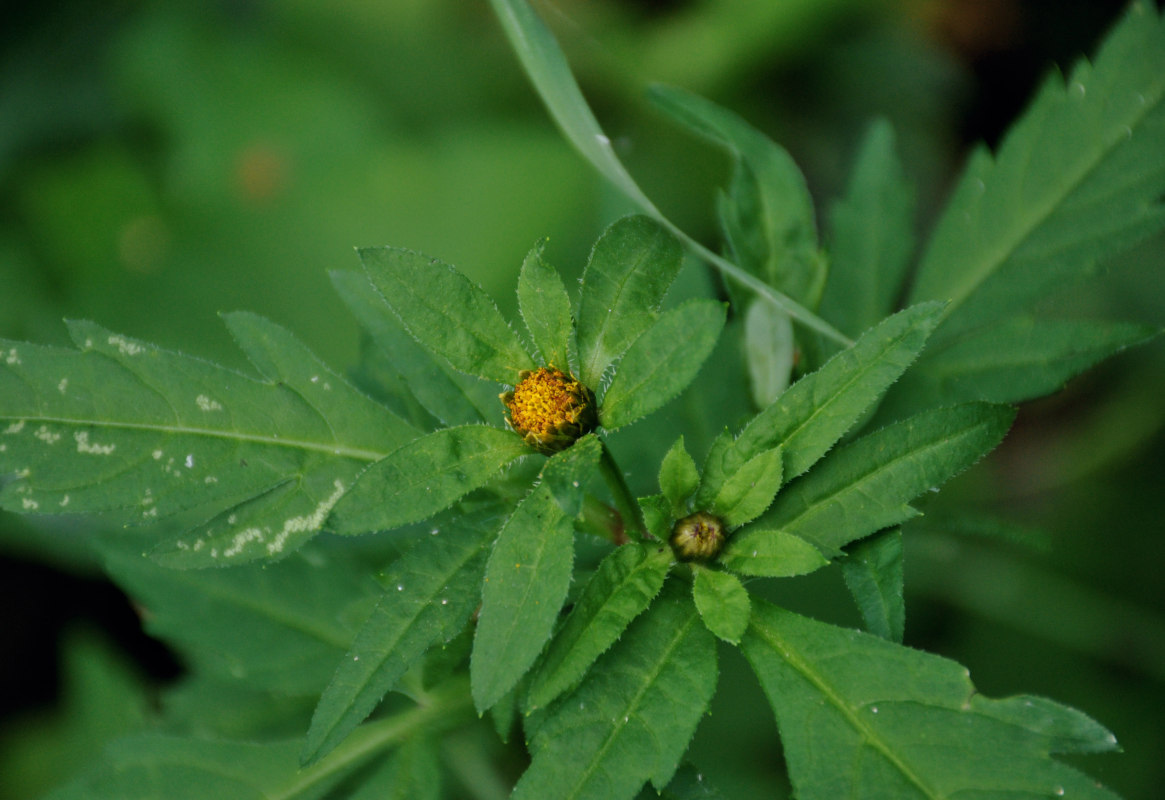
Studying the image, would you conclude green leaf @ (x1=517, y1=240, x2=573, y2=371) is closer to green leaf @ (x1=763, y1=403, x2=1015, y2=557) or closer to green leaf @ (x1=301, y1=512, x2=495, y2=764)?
green leaf @ (x1=301, y1=512, x2=495, y2=764)

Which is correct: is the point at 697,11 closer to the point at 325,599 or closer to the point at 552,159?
the point at 552,159

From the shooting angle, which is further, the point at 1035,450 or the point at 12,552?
the point at 1035,450

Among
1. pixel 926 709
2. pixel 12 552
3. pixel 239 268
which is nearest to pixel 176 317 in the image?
pixel 239 268

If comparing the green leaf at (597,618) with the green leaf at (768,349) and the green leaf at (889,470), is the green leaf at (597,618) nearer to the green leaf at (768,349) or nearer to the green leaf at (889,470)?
the green leaf at (889,470)

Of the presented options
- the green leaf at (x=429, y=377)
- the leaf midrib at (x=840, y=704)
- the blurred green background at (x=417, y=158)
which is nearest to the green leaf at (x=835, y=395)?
the leaf midrib at (x=840, y=704)

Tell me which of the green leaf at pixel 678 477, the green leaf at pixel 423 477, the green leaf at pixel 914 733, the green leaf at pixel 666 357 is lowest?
the green leaf at pixel 914 733

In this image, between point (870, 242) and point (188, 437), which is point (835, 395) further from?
point (188, 437)
